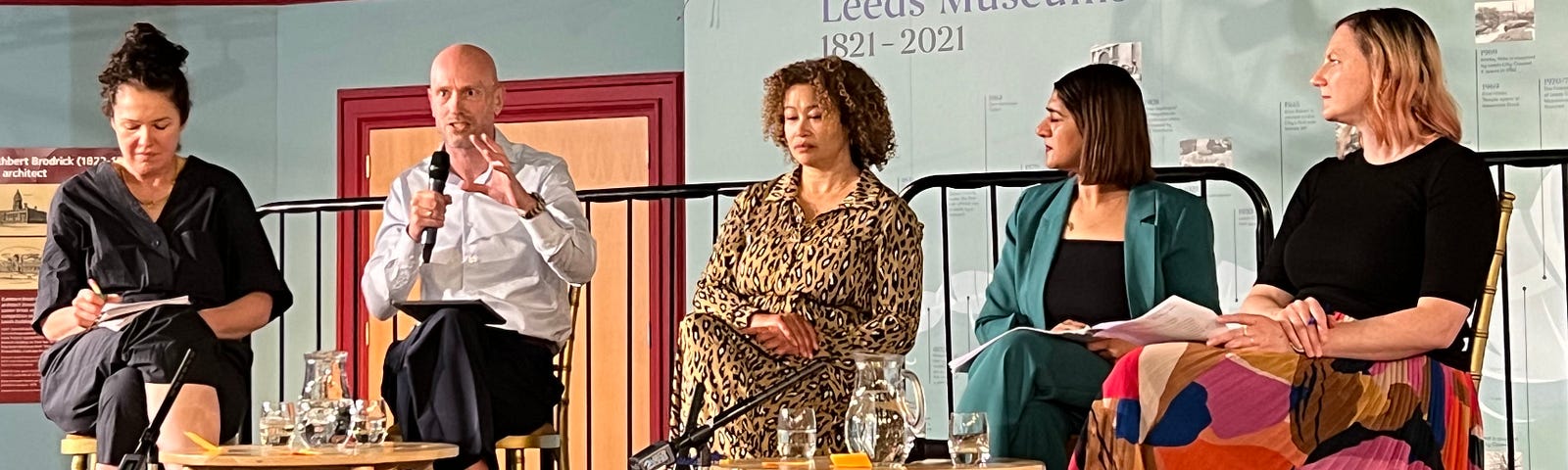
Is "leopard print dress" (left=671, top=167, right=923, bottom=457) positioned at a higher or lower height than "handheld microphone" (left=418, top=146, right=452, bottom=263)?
lower

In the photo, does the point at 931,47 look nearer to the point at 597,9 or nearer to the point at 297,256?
the point at 597,9

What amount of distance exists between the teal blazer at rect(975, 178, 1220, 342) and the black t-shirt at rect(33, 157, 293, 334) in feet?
5.35

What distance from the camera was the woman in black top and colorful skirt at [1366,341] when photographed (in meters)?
2.94

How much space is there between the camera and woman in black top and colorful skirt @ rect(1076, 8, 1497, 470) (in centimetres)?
294

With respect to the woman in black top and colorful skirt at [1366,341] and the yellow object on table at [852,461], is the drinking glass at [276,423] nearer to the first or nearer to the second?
the yellow object on table at [852,461]

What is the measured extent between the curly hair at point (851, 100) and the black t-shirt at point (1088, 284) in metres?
0.64

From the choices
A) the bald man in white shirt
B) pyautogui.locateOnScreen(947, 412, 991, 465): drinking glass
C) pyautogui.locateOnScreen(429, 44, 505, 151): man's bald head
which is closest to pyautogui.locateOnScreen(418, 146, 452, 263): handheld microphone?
Answer: the bald man in white shirt

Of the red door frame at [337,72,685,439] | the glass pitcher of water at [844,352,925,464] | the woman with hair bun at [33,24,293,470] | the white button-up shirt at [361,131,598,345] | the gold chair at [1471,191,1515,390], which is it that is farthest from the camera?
the red door frame at [337,72,685,439]

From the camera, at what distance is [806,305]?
3.89 metres

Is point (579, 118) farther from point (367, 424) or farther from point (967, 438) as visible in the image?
point (967, 438)

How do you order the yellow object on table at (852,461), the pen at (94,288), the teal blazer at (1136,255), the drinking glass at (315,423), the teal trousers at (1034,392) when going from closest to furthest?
the yellow object on table at (852,461) < the teal trousers at (1034,392) < the drinking glass at (315,423) < the teal blazer at (1136,255) < the pen at (94,288)

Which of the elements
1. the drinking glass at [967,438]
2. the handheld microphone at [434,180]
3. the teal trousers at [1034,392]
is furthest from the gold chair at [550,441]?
the drinking glass at [967,438]

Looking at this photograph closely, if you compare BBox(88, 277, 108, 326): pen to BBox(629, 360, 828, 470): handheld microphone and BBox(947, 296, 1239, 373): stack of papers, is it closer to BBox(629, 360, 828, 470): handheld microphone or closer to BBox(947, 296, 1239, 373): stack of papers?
BBox(629, 360, 828, 470): handheld microphone

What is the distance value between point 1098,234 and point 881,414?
0.94 m
